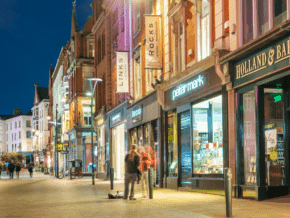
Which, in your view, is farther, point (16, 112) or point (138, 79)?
point (16, 112)

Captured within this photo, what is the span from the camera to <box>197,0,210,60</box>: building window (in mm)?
19156

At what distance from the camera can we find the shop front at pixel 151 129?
958 inches

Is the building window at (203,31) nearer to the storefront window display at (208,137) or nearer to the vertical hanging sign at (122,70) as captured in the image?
the storefront window display at (208,137)

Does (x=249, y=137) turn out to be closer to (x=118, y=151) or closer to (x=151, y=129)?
(x=151, y=129)

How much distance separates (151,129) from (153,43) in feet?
15.4

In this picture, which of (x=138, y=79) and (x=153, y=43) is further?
(x=138, y=79)

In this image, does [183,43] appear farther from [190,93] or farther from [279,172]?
[279,172]

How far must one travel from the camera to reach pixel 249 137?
15344mm

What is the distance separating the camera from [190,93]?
20.1 metres

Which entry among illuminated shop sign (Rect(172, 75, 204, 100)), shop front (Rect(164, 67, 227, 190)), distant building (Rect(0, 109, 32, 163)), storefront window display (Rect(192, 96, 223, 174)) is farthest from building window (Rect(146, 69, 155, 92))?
distant building (Rect(0, 109, 32, 163))

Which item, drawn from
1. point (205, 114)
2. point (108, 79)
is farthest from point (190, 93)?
point (108, 79)

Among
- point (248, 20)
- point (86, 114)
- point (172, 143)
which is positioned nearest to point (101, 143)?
point (86, 114)

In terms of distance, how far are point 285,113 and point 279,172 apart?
1737 millimetres

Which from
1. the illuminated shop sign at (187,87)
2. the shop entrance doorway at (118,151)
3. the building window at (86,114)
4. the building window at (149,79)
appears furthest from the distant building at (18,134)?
the illuminated shop sign at (187,87)
